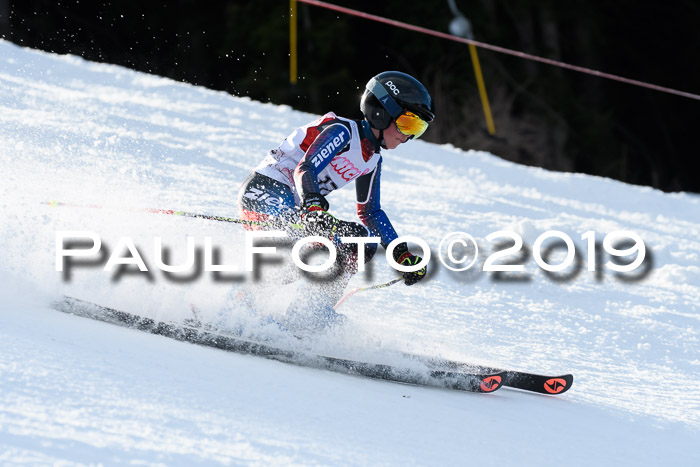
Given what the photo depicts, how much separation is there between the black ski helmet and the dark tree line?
785cm

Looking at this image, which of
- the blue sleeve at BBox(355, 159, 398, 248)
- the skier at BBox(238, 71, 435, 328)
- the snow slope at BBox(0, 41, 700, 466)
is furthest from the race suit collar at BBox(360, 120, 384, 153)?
the snow slope at BBox(0, 41, 700, 466)

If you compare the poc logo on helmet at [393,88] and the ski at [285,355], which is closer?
the ski at [285,355]

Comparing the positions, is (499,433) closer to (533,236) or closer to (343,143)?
(343,143)

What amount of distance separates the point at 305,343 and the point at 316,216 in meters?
0.50

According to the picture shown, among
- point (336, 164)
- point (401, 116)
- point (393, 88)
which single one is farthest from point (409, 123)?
point (336, 164)

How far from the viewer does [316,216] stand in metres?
3.48

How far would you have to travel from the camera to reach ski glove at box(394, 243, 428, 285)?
3857mm

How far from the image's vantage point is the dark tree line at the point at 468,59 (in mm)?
13469

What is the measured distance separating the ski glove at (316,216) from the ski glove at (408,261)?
0.45 metres

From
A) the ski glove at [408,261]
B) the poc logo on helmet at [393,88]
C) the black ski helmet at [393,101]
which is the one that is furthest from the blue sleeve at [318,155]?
the ski glove at [408,261]

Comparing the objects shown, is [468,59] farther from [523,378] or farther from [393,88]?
[523,378]

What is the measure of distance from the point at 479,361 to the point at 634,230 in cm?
368

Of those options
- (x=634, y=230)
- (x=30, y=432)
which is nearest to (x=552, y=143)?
(x=634, y=230)

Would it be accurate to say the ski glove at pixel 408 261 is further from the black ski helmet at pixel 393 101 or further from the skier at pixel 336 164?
the black ski helmet at pixel 393 101
